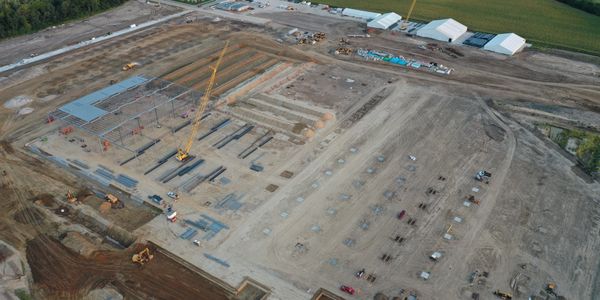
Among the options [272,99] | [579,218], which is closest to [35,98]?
[272,99]

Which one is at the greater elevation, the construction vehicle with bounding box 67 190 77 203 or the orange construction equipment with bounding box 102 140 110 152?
the orange construction equipment with bounding box 102 140 110 152

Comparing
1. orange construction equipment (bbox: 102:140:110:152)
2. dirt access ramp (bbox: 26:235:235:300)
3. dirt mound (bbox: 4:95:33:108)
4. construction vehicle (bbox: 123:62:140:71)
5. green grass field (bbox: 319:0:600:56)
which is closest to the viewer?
dirt access ramp (bbox: 26:235:235:300)

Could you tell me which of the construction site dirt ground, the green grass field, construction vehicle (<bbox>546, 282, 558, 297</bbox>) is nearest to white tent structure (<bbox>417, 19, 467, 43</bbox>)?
the green grass field

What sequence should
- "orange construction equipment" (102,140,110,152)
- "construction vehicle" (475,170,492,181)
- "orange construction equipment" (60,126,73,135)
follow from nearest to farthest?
"construction vehicle" (475,170,492,181), "orange construction equipment" (102,140,110,152), "orange construction equipment" (60,126,73,135)

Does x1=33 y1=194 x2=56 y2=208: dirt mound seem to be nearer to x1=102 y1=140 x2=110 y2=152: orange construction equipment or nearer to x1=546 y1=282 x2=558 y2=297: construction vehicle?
x1=102 y1=140 x2=110 y2=152: orange construction equipment

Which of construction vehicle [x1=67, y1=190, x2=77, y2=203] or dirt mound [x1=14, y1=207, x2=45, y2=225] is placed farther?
construction vehicle [x1=67, y1=190, x2=77, y2=203]
